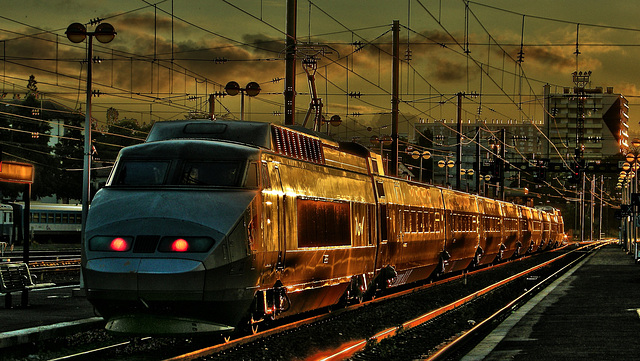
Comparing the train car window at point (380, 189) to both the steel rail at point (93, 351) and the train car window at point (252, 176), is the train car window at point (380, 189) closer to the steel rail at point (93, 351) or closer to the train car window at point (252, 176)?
the train car window at point (252, 176)

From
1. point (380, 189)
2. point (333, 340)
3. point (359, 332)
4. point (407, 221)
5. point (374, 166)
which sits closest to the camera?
point (333, 340)

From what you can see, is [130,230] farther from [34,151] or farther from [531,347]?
[34,151]

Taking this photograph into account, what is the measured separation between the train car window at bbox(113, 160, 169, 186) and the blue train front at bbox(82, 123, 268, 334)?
16 centimetres

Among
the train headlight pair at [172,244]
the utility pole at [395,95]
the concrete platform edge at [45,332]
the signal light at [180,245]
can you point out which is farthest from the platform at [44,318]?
the utility pole at [395,95]

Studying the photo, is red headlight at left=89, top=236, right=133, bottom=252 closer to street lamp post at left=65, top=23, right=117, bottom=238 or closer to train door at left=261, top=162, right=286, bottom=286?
train door at left=261, top=162, right=286, bottom=286

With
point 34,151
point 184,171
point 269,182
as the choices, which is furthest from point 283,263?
point 34,151

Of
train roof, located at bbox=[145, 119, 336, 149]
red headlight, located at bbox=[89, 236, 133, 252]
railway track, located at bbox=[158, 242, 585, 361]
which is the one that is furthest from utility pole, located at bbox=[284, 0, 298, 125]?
red headlight, located at bbox=[89, 236, 133, 252]

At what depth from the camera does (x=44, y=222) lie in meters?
67.9

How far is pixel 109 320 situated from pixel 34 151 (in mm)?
77526

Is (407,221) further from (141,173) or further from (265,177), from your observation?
(141,173)

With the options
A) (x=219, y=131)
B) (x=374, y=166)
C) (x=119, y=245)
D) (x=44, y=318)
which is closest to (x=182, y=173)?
(x=119, y=245)

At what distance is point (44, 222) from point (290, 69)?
46033mm

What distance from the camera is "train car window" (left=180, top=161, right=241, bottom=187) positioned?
14367 mm

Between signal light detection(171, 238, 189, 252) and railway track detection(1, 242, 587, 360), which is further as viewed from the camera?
railway track detection(1, 242, 587, 360)
